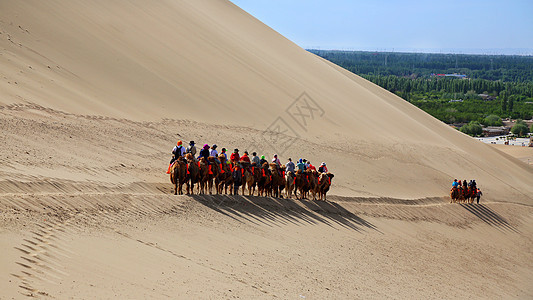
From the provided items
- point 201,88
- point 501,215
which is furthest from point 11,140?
point 501,215

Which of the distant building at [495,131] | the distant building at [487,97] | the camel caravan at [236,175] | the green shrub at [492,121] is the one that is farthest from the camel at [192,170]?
the distant building at [487,97]

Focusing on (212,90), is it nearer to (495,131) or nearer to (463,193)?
(463,193)

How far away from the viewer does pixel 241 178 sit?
17641mm

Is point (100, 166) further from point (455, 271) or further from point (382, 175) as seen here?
point (382, 175)

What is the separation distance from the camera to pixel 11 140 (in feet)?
53.0

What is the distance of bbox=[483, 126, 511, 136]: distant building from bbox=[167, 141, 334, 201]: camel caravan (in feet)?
190

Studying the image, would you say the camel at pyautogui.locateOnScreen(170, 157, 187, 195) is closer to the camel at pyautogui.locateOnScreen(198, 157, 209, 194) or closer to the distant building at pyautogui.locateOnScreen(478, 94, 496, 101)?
the camel at pyautogui.locateOnScreen(198, 157, 209, 194)

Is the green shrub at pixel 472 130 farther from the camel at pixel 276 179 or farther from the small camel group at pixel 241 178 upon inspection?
the camel at pixel 276 179

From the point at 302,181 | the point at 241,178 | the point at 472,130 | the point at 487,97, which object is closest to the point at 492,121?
the point at 472,130

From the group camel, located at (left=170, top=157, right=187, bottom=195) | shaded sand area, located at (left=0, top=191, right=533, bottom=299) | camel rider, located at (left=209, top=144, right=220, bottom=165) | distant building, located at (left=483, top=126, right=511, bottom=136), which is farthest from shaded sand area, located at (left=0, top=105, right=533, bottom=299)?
distant building, located at (left=483, top=126, right=511, bottom=136)

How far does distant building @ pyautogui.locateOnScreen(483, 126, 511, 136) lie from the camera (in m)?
73.9

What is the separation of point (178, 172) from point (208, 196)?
1.07 m

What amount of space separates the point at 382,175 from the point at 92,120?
1087cm

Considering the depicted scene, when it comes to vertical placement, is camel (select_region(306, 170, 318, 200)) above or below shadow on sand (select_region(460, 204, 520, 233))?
above
